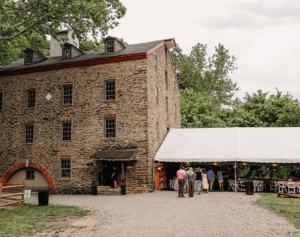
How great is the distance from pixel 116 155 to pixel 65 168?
4.38m

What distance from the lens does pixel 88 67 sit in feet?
66.0

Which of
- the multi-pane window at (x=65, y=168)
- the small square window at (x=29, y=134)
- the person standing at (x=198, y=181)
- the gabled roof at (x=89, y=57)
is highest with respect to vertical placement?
the gabled roof at (x=89, y=57)

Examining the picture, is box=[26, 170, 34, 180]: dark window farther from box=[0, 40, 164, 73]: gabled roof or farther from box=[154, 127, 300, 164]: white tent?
box=[154, 127, 300, 164]: white tent

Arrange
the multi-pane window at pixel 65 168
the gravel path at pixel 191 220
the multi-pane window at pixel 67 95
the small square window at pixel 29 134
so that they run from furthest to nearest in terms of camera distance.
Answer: the small square window at pixel 29 134 < the multi-pane window at pixel 67 95 < the multi-pane window at pixel 65 168 < the gravel path at pixel 191 220

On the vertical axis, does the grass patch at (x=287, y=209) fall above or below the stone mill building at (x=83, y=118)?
below

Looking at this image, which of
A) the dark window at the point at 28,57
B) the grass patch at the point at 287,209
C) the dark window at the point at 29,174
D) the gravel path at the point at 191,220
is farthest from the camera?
the dark window at the point at 28,57

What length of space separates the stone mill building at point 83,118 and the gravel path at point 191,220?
5.83 m

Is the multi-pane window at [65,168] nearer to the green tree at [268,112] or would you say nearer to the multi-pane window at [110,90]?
the multi-pane window at [110,90]

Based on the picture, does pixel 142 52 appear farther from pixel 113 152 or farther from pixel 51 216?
pixel 51 216

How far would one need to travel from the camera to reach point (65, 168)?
19812 millimetres

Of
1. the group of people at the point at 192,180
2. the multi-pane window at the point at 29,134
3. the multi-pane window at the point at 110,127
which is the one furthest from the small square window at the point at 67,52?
the group of people at the point at 192,180

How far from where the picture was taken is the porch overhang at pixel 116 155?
57.0 feet

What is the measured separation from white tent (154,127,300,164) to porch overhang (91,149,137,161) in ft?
6.38

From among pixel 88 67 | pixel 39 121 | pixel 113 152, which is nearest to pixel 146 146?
pixel 113 152
